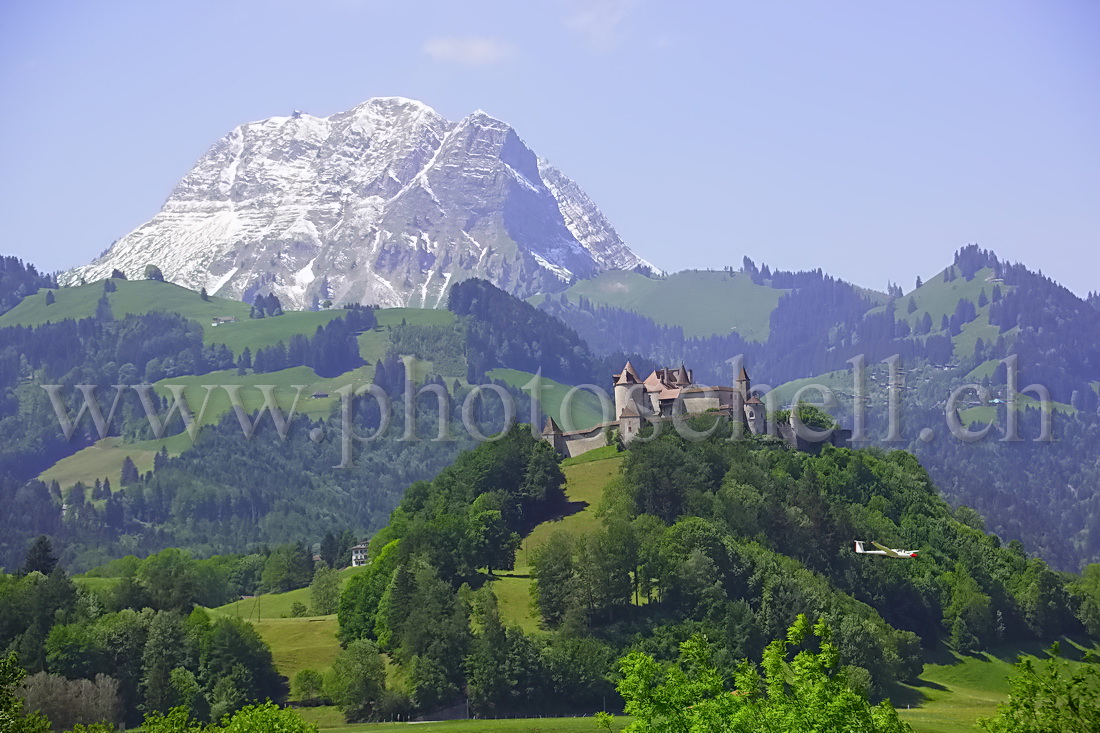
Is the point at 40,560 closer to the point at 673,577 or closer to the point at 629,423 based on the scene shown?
the point at 673,577

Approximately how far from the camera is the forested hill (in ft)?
338

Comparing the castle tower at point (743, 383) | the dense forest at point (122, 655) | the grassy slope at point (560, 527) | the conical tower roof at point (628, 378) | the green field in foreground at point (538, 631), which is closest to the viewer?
the green field in foreground at point (538, 631)

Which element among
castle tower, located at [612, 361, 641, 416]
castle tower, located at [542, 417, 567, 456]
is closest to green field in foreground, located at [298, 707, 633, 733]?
castle tower, located at [612, 361, 641, 416]

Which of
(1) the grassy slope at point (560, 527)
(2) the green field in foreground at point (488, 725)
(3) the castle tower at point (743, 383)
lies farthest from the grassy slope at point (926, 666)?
(3) the castle tower at point (743, 383)

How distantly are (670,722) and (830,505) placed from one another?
8646 centimetres

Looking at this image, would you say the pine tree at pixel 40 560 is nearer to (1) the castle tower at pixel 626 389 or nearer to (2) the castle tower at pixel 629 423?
(2) the castle tower at pixel 629 423

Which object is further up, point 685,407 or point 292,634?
point 685,407

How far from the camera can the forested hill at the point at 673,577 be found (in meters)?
103

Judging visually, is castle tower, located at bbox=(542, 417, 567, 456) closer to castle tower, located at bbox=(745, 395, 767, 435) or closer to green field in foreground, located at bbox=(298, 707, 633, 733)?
castle tower, located at bbox=(745, 395, 767, 435)

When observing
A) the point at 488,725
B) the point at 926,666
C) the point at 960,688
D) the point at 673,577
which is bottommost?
the point at 960,688

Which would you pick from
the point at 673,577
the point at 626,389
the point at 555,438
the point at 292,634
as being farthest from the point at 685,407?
the point at 292,634

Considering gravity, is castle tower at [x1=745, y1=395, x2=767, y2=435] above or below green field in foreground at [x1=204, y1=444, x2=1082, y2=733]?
above

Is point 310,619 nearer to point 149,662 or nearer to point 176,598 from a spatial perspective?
point 176,598

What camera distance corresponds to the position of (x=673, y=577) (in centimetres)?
11388
